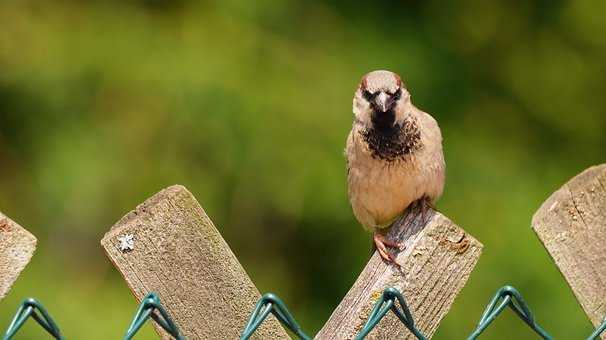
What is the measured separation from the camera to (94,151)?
4.27 meters

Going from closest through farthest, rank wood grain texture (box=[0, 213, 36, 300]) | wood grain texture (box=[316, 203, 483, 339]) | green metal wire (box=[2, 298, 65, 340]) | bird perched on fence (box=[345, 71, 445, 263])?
green metal wire (box=[2, 298, 65, 340]) < wood grain texture (box=[0, 213, 36, 300]) < wood grain texture (box=[316, 203, 483, 339]) < bird perched on fence (box=[345, 71, 445, 263])

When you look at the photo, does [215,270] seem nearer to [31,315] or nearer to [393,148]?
[31,315]

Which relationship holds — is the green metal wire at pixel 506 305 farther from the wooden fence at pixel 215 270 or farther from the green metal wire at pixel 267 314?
the green metal wire at pixel 267 314

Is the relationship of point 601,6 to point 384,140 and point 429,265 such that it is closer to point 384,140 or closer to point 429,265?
point 384,140

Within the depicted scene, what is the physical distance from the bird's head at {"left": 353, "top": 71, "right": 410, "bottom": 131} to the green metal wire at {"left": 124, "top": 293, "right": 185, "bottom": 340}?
1241mm

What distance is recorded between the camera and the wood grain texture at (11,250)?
56.8 inches

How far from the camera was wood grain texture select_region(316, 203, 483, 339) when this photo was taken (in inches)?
62.6

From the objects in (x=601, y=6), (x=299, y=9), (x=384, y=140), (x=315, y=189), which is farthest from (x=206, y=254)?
(x=601, y=6)

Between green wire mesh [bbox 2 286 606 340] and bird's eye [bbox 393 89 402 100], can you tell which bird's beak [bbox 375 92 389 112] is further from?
green wire mesh [bbox 2 286 606 340]

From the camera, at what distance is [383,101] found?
2.60m

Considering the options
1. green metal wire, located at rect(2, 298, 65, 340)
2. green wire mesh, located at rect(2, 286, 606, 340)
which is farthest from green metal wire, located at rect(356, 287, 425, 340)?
green metal wire, located at rect(2, 298, 65, 340)

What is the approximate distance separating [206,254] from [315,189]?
9.13 feet

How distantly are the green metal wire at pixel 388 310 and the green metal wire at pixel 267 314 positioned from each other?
0.09 metres

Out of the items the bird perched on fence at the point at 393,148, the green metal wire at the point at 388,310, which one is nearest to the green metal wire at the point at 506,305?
the green metal wire at the point at 388,310
